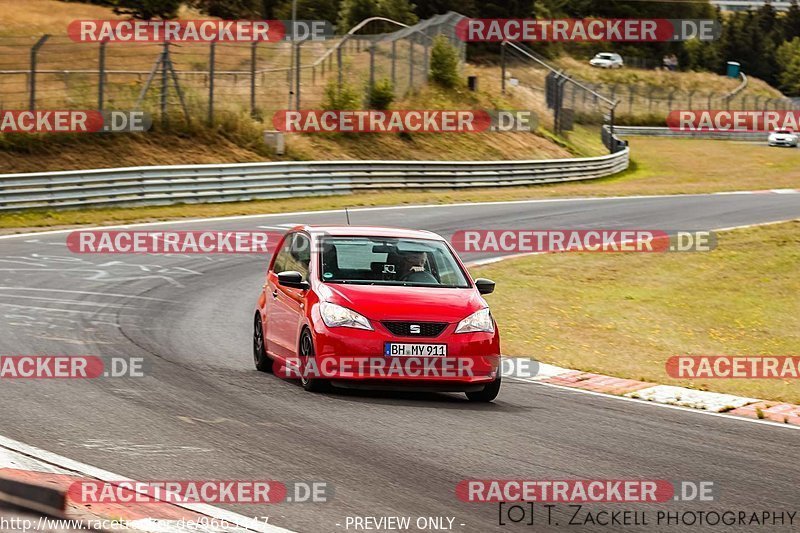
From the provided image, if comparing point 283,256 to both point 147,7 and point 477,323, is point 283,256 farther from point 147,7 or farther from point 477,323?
point 147,7

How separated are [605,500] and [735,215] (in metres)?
28.3

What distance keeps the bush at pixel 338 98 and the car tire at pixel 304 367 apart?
31.7 meters

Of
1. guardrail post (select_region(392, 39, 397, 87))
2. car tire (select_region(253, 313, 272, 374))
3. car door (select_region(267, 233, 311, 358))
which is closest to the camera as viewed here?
car door (select_region(267, 233, 311, 358))

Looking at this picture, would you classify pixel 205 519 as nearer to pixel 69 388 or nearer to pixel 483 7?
pixel 69 388

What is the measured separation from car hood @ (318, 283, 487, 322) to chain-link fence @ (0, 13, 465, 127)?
2182 centimetres

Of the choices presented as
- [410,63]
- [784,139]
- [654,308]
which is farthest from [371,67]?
[784,139]

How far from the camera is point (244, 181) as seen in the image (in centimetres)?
3322

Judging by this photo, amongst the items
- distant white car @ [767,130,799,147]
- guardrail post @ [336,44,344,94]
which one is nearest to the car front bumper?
guardrail post @ [336,44,344,94]

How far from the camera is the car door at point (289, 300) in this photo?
11.6m

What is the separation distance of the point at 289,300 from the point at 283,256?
110 centimetres

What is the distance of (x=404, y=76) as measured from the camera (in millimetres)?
48156

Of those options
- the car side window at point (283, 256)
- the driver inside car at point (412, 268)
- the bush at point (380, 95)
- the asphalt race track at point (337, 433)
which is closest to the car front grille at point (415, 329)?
the asphalt race track at point (337, 433)

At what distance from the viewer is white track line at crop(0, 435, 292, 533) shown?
6.44 metres

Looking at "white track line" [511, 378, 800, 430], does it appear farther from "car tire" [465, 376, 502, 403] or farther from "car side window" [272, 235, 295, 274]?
"car side window" [272, 235, 295, 274]
